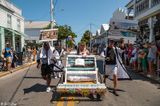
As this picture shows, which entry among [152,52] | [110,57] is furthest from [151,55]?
[110,57]

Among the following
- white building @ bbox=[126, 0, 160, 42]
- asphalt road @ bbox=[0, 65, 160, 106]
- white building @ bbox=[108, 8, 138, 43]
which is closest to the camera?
asphalt road @ bbox=[0, 65, 160, 106]

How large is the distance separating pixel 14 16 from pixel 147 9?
15.5m

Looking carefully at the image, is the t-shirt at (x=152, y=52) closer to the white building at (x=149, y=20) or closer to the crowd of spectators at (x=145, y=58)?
the crowd of spectators at (x=145, y=58)

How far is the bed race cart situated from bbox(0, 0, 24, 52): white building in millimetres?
20058

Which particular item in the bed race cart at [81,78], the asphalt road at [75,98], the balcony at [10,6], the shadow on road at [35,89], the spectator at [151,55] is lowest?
the asphalt road at [75,98]

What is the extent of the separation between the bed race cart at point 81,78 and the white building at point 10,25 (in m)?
20.1

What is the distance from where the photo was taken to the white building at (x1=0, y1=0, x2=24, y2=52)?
2950cm

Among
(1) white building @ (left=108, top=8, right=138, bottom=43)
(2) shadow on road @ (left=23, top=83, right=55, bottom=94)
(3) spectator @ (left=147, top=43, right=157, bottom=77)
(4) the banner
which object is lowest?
(2) shadow on road @ (left=23, top=83, right=55, bottom=94)

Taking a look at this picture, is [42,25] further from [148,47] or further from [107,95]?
[107,95]

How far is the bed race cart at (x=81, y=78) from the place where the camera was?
8469 mm

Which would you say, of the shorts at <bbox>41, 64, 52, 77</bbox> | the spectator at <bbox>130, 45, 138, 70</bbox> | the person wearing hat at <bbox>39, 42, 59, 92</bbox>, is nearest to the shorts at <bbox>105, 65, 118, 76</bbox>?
the person wearing hat at <bbox>39, 42, 59, 92</bbox>

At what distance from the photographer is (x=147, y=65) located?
16.6 m

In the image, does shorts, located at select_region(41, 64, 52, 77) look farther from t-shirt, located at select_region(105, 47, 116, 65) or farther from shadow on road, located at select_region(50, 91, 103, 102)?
t-shirt, located at select_region(105, 47, 116, 65)

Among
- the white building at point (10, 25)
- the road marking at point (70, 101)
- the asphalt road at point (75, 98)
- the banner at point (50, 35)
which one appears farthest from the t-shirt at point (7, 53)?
the white building at point (10, 25)
